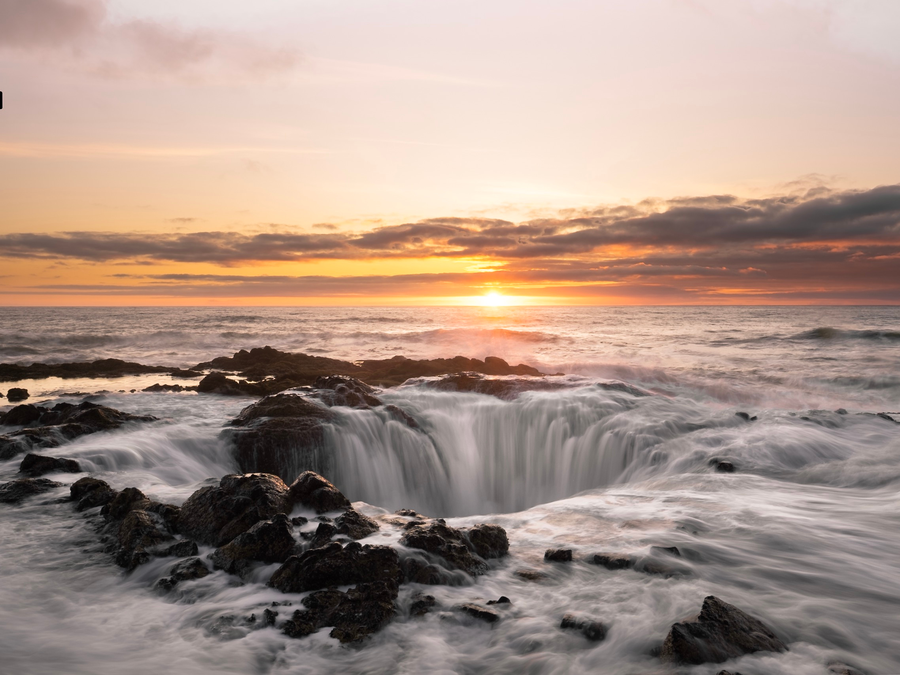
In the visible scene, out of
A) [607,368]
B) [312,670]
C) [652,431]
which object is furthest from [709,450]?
[607,368]

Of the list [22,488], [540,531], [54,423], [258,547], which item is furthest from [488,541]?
[54,423]

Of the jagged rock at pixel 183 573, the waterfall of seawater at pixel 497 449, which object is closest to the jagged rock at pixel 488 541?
the jagged rock at pixel 183 573

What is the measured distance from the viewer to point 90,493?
610 centimetres

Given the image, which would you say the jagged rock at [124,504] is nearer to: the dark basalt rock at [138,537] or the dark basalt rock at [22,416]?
the dark basalt rock at [138,537]

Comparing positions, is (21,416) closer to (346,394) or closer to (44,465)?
(44,465)

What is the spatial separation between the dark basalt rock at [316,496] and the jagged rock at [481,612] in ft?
6.61

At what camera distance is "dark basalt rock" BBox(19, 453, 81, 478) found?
6993 mm

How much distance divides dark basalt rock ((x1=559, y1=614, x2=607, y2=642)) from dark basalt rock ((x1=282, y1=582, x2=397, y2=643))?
131 centimetres

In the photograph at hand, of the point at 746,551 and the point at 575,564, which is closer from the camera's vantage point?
the point at 575,564

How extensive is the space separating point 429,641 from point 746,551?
3.74m

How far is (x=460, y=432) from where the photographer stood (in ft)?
37.2

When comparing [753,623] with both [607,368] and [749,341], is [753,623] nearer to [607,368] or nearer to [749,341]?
[607,368]

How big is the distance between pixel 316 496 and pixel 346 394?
5870mm

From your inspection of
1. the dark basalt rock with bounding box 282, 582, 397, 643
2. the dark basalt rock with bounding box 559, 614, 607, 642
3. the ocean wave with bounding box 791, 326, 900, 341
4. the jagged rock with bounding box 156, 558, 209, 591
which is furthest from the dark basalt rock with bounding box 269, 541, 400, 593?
the ocean wave with bounding box 791, 326, 900, 341
